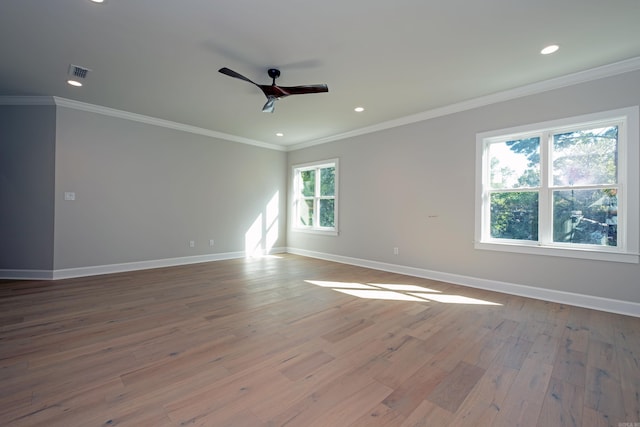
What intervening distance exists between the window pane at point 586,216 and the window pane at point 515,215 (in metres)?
0.23

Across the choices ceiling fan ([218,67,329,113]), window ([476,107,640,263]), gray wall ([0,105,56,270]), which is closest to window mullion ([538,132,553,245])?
window ([476,107,640,263])

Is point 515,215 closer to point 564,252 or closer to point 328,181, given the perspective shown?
point 564,252

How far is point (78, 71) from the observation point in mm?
3309

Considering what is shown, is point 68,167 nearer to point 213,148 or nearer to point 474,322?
point 213,148

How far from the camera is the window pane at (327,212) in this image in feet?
20.9

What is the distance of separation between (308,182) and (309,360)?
5.24 meters

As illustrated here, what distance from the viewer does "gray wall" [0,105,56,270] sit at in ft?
13.9

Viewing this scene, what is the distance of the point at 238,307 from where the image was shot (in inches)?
124

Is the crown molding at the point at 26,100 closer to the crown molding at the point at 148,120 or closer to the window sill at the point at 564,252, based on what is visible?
the crown molding at the point at 148,120

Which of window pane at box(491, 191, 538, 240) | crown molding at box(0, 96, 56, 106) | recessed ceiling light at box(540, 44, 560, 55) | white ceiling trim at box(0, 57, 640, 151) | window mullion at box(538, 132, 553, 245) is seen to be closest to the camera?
recessed ceiling light at box(540, 44, 560, 55)

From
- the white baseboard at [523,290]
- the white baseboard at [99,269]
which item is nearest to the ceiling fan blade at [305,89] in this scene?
the white baseboard at [523,290]

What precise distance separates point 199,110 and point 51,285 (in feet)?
11.1

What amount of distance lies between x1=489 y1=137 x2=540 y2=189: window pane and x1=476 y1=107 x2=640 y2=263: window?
0.01 metres

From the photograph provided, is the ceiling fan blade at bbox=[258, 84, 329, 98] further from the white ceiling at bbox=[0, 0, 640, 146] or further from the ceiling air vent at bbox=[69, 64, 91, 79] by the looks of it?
the ceiling air vent at bbox=[69, 64, 91, 79]
